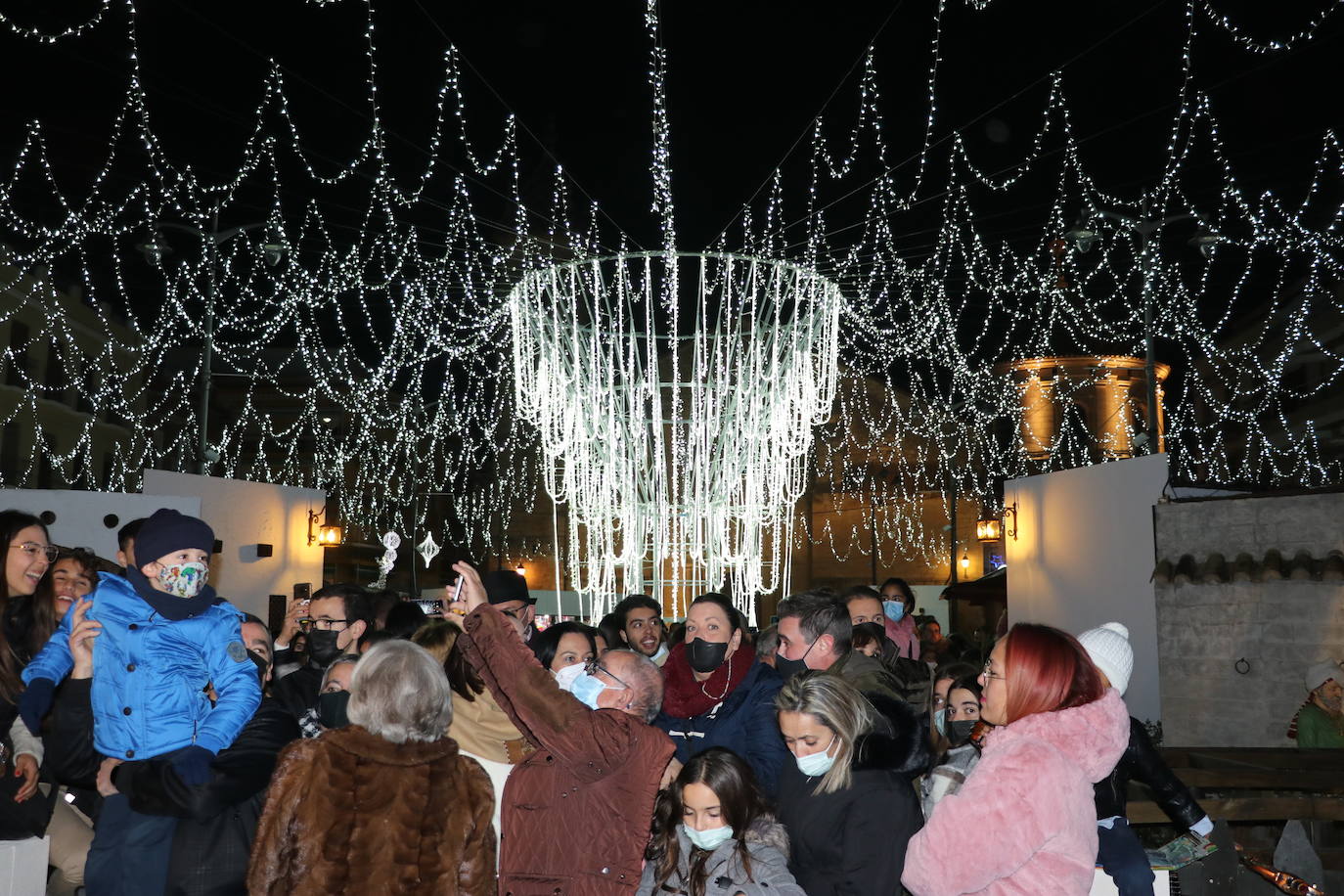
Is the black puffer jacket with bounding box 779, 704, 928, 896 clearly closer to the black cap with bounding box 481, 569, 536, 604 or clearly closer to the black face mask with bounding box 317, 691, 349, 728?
the black face mask with bounding box 317, 691, 349, 728

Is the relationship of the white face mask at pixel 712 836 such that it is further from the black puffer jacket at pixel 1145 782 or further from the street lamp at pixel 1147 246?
the street lamp at pixel 1147 246

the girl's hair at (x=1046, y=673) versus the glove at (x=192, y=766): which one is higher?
the girl's hair at (x=1046, y=673)

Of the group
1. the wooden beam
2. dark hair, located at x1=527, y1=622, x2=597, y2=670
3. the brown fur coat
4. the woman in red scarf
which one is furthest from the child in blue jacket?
the wooden beam

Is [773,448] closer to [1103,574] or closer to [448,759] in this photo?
[1103,574]

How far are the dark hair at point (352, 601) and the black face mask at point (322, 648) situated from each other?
13 centimetres

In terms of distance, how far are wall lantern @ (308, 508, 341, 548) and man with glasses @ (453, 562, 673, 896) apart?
43.2 feet

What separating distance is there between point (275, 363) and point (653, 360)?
125ft

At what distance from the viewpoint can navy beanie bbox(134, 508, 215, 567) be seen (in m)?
3.74

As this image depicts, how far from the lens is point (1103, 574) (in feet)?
46.0

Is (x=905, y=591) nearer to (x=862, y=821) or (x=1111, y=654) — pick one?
(x=1111, y=654)

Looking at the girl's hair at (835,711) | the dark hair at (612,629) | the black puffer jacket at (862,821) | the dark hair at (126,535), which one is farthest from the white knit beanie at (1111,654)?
the dark hair at (126,535)

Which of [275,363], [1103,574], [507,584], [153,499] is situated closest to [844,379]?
[275,363]

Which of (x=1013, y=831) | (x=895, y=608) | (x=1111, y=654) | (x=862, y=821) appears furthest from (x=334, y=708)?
(x=895, y=608)

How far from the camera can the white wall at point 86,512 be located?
1058 centimetres
